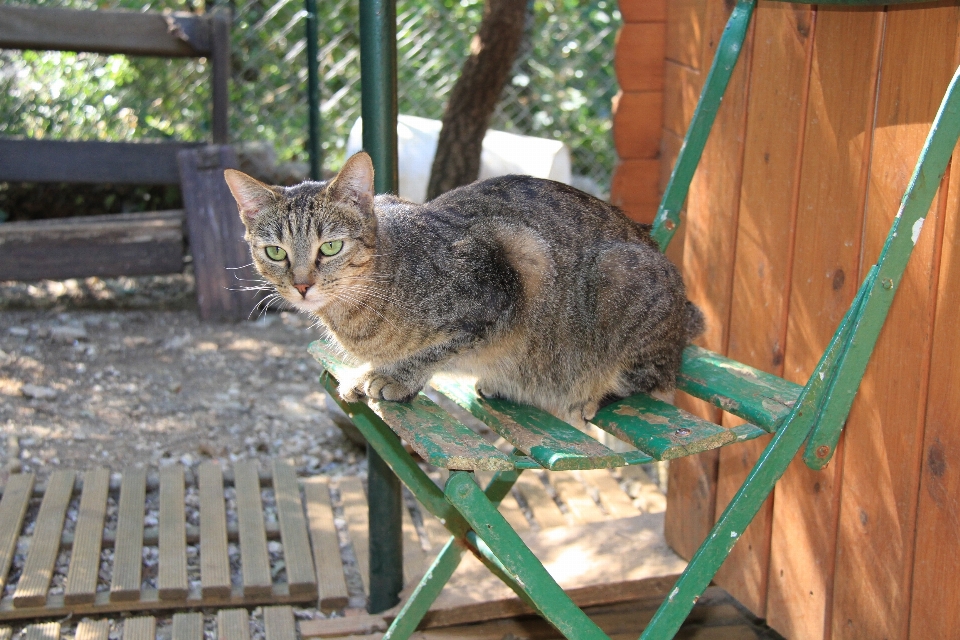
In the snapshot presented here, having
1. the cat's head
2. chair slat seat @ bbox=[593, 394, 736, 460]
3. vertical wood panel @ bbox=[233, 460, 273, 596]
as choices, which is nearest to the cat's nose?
the cat's head

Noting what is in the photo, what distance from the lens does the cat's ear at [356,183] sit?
2.45 metres

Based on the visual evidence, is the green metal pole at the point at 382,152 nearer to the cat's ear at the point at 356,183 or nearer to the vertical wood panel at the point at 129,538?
the cat's ear at the point at 356,183

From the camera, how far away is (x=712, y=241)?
2969 millimetres

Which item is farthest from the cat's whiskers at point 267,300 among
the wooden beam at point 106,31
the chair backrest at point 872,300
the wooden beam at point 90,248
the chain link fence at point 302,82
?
the chain link fence at point 302,82

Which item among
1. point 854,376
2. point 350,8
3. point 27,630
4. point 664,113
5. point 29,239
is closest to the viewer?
point 854,376

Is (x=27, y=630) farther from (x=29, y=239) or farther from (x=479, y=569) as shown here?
(x=29, y=239)

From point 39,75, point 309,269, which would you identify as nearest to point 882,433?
point 309,269

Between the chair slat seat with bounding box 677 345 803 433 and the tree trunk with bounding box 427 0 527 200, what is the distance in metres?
2.83

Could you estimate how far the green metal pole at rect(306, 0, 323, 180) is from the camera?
613 cm

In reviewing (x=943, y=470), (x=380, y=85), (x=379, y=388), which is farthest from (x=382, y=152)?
(x=943, y=470)

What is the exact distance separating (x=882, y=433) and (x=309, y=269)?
1.42m

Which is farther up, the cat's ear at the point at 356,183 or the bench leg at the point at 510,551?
the cat's ear at the point at 356,183

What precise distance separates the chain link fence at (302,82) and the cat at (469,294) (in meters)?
4.35

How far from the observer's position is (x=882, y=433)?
2.34 m
